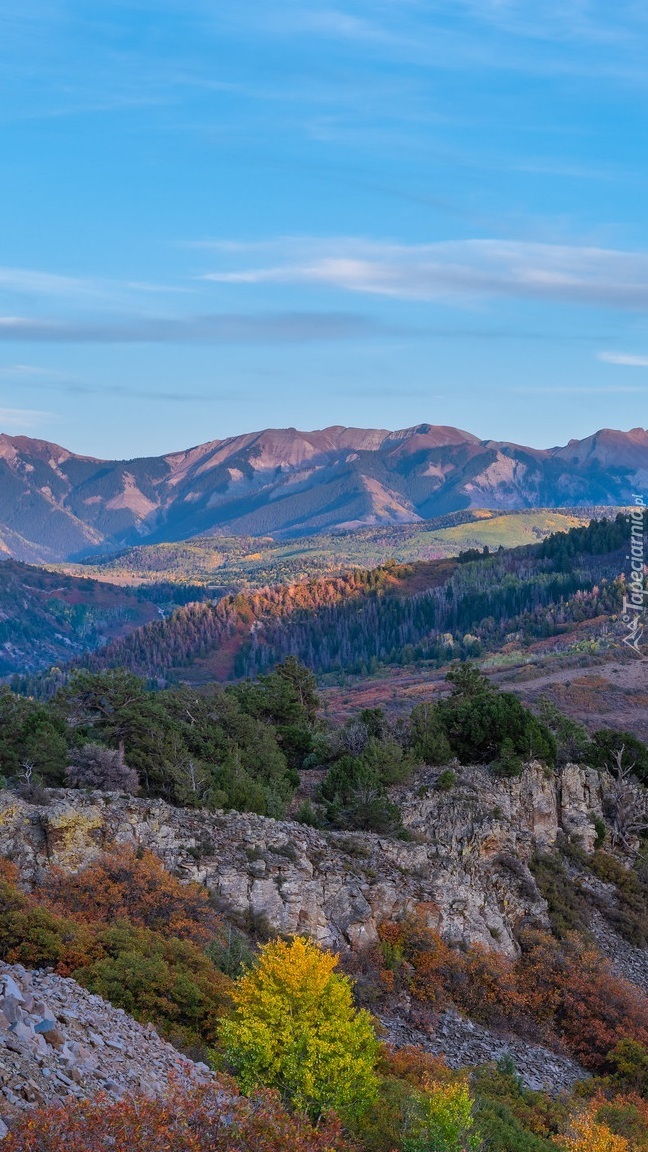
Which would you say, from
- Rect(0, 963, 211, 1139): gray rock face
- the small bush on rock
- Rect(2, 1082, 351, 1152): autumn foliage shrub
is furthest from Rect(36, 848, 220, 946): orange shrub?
Rect(2, 1082, 351, 1152): autumn foliage shrub

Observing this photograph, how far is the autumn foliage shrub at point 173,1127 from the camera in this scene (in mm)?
15117

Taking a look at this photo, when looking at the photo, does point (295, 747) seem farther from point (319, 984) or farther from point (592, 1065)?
point (319, 984)

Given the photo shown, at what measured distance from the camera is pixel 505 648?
165 m

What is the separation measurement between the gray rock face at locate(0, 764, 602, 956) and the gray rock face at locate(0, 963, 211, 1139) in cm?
1063

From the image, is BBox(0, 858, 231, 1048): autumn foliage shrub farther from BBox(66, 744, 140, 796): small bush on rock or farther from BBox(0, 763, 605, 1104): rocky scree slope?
BBox(66, 744, 140, 796): small bush on rock

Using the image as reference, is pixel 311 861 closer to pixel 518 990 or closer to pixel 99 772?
pixel 518 990

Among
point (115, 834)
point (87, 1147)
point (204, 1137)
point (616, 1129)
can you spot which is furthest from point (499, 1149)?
point (115, 834)

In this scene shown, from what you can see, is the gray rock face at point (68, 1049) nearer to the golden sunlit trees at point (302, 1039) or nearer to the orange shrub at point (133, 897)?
the golden sunlit trees at point (302, 1039)

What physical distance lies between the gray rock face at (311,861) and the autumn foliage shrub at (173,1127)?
1600 cm

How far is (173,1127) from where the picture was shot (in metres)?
16.7

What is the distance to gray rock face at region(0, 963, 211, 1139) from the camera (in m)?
17.6

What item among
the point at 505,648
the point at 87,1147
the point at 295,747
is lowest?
the point at 505,648

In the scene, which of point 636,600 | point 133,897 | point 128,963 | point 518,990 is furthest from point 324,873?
point 636,600

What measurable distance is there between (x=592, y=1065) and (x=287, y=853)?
12.6m
